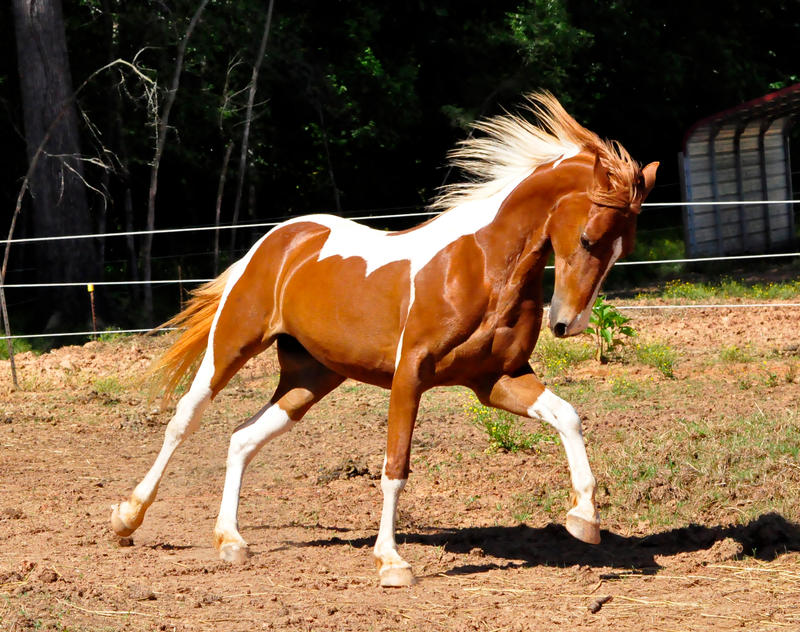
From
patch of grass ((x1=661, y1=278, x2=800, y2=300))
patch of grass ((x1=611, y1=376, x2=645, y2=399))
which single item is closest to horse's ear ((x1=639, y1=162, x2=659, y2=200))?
patch of grass ((x1=611, y1=376, x2=645, y2=399))

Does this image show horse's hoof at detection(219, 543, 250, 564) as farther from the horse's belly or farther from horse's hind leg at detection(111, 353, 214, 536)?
the horse's belly

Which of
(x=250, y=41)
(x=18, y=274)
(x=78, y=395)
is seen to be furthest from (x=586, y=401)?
(x=18, y=274)

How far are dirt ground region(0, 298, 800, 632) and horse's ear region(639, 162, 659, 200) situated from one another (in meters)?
1.73

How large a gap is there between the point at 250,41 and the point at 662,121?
404 inches

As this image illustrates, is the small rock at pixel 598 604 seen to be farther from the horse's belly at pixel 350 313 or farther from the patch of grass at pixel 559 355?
the patch of grass at pixel 559 355

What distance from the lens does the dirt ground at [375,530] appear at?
161 inches

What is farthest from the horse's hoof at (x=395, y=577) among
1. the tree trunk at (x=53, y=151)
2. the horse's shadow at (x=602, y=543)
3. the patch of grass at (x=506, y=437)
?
the tree trunk at (x=53, y=151)

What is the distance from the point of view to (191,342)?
5766 mm

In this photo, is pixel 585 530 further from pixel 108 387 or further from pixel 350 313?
pixel 108 387

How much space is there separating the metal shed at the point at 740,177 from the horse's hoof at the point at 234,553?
44.7ft

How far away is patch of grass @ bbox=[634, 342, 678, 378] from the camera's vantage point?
9203mm

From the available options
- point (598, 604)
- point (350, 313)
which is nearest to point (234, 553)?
point (350, 313)

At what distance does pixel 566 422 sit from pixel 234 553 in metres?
1.77

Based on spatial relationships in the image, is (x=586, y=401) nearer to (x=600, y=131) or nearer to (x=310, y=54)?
(x=310, y=54)
